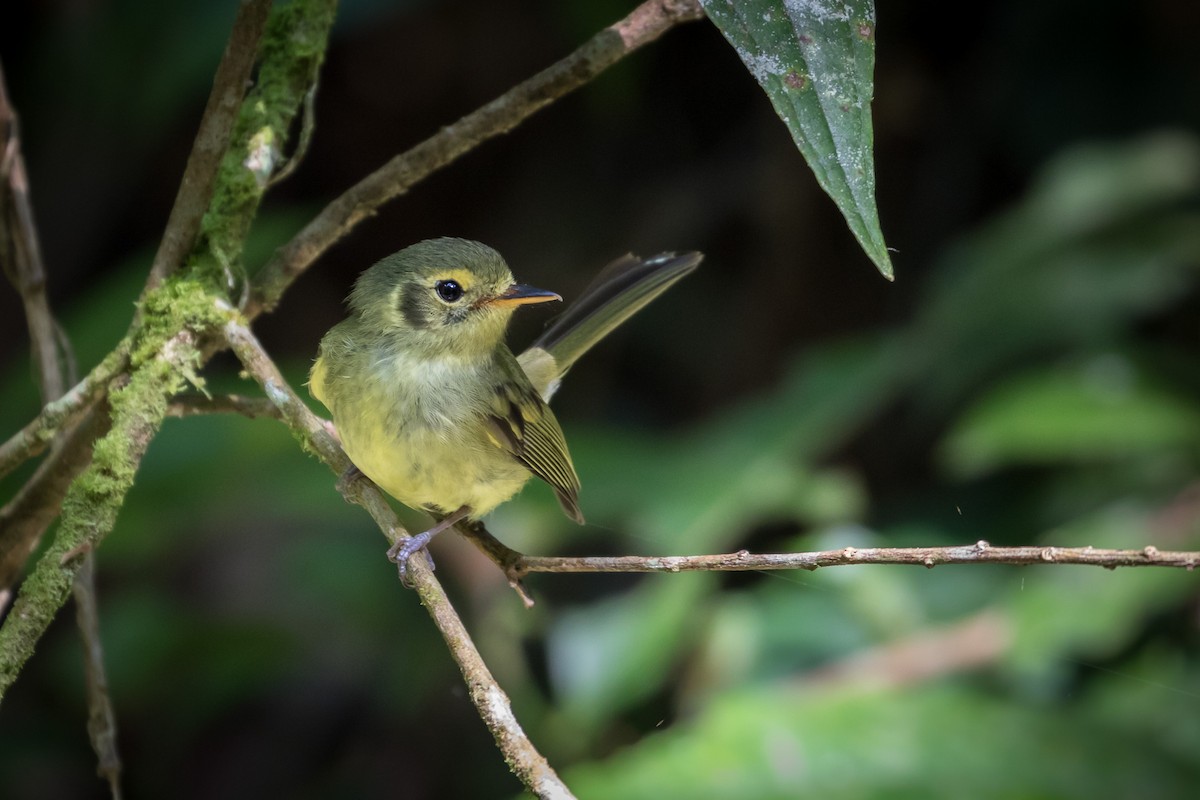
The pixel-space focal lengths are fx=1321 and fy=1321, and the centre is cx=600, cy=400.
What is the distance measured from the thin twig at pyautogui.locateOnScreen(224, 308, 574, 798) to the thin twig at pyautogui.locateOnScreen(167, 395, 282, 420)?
48 mm

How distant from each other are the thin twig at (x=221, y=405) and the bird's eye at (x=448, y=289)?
352 millimetres

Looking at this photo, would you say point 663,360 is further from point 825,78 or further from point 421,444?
point 825,78

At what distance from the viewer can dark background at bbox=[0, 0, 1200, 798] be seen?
11.6 feet

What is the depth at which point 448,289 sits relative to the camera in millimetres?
1854

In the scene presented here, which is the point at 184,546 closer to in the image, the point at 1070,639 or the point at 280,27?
the point at 1070,639

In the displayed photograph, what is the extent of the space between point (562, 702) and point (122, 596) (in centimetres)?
167

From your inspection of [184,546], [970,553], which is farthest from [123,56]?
[970,553]

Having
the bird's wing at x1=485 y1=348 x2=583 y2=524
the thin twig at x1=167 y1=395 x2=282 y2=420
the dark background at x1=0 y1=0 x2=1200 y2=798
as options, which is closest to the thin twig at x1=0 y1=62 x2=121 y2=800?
the thin twig at x1=167 y1=395 x2=282 y2=420

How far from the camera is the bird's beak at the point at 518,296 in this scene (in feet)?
5.97

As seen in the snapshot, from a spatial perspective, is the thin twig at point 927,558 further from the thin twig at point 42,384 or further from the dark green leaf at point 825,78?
the thin twig at point 42,384

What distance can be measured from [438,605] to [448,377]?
2.88 ft

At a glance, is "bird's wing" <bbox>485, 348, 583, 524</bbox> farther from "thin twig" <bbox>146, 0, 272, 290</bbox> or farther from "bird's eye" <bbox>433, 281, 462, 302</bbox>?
"thin twig" <bbox>146, 0, 272, 290</bbox>

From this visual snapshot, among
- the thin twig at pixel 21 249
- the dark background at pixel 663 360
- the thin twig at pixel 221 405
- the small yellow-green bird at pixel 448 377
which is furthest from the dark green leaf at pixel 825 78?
the dark background at pixel 663 360

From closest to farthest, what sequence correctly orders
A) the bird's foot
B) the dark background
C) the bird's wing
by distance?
the bird's foot → the bird's wing → the dark background
